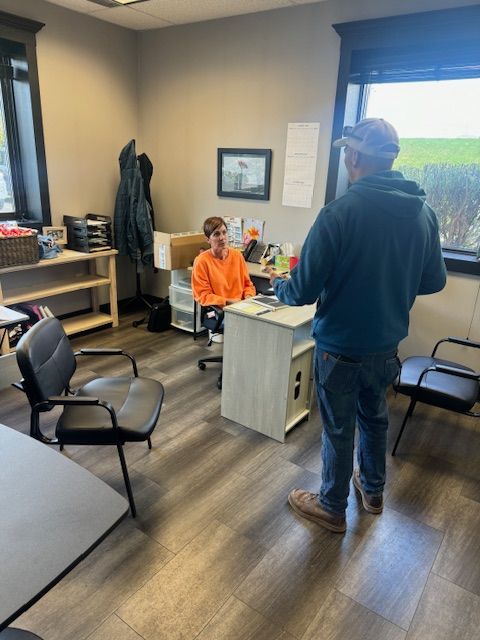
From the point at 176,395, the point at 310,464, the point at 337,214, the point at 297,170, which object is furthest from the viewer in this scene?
the point at 297,170

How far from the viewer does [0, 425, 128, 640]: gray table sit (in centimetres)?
80

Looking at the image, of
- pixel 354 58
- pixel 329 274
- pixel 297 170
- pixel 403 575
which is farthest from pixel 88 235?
pixel 403 575

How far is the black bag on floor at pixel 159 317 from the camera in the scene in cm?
413

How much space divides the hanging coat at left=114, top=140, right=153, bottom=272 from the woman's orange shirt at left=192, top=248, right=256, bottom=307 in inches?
50.0

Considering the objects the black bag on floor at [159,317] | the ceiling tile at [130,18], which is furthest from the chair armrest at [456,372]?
the ceiling tile at [130,18]

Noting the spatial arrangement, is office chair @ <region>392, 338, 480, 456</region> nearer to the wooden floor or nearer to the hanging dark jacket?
the wooden floor

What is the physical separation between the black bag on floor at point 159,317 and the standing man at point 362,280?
2.52 metres

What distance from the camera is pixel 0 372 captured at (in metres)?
2.66

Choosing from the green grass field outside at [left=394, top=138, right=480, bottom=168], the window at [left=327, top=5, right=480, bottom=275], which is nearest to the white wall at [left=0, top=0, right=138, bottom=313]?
the window at [left=327, top=5, right=480, bottom=275]

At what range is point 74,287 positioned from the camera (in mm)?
3773

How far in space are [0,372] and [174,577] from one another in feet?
5.75

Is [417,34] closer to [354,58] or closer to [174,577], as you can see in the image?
[354,58]

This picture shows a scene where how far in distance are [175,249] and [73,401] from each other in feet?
7.86

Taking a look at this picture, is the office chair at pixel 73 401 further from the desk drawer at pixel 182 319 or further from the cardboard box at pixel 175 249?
the desk drawer at pixel 182 319
